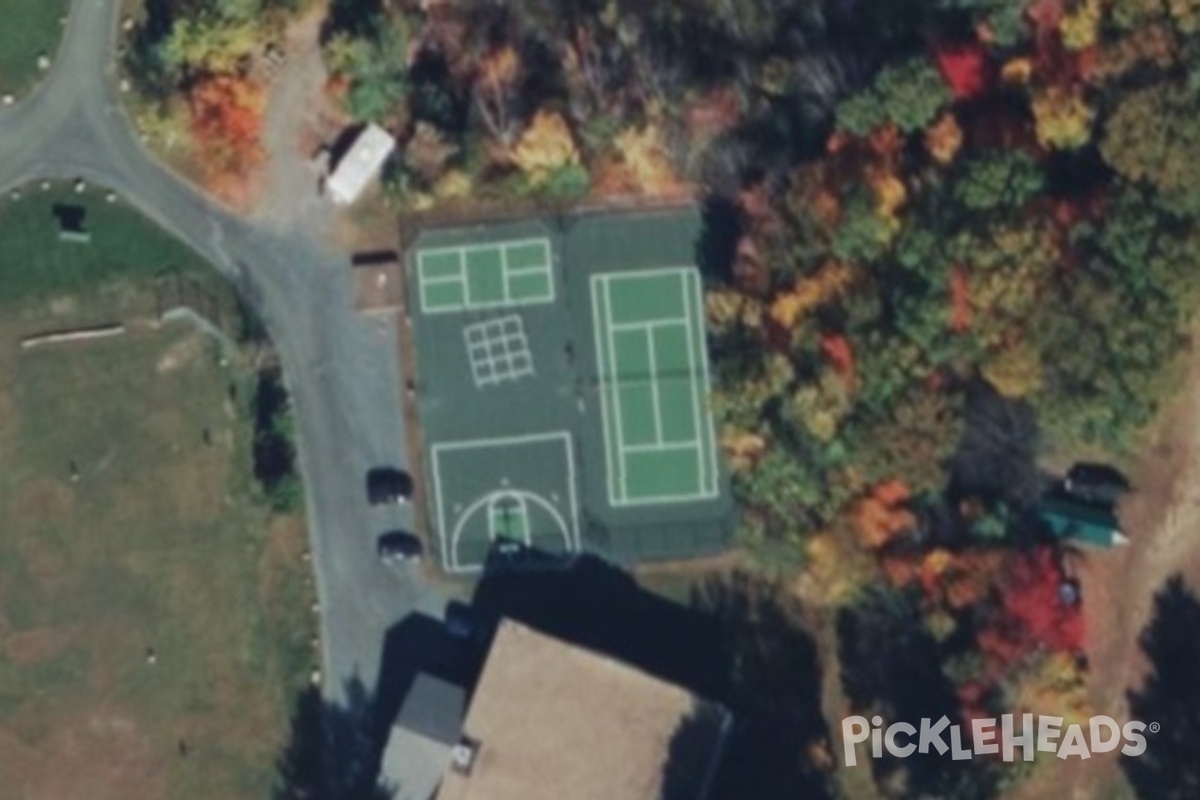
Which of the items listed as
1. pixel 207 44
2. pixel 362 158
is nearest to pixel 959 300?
pixel 362 158

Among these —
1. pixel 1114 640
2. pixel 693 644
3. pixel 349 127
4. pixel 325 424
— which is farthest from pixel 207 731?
pixel 1114 640

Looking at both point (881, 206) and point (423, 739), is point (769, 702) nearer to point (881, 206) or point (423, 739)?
point (423, 739)

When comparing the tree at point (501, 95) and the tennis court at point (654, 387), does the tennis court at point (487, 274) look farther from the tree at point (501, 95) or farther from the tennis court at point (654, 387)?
the tree at point (501, 95)

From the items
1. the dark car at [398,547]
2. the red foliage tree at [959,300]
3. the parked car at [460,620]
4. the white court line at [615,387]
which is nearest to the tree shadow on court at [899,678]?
the white court line at [615,387]

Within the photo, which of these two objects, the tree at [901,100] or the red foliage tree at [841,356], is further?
the tree at [901,100]

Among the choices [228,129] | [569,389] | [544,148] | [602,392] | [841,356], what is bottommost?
[602,392]

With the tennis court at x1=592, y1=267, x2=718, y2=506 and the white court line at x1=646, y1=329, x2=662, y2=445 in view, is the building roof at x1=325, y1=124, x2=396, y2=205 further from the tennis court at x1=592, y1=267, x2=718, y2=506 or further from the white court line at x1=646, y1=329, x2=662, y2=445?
the white court line at x1=646, y1=329, x2=662, y2=445
